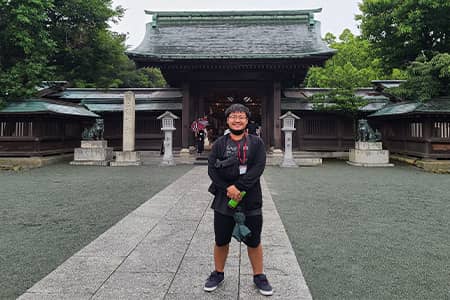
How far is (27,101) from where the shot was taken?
1387cm

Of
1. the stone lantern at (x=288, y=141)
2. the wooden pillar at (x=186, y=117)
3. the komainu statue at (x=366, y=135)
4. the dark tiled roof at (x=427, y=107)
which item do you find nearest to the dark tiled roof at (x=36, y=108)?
the wooden pillar at (x=186, y=117)

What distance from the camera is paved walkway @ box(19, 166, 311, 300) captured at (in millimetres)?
2662

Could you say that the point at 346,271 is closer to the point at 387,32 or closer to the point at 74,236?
the point at 74,236

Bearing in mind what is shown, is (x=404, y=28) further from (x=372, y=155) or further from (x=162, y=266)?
(x=162, y=266)

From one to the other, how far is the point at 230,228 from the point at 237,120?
0.99 meters

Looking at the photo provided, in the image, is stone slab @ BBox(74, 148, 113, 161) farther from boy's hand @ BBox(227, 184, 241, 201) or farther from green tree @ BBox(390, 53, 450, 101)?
green tree @ BBox(390, 53, 450, 101)

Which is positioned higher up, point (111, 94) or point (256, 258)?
point (111, 94)

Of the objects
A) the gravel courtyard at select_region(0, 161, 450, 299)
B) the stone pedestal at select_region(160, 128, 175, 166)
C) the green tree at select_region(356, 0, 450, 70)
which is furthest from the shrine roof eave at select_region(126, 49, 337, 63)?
the gravel courtyard at select_region(0, 161, 450, 299)

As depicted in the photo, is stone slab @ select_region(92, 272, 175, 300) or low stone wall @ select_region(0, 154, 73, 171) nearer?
stone slab @ select_region(92, 272, 175, 300)

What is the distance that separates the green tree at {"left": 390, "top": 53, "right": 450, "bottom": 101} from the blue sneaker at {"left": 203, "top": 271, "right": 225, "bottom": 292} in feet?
45.2

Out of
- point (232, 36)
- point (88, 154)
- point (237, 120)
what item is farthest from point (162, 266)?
point (232, 36)

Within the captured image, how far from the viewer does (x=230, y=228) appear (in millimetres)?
2666

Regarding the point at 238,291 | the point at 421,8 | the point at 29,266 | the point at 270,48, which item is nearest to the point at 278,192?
the point at 238,291

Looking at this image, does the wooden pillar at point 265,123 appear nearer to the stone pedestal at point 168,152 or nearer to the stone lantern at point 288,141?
the stone lantern at point 288,141
